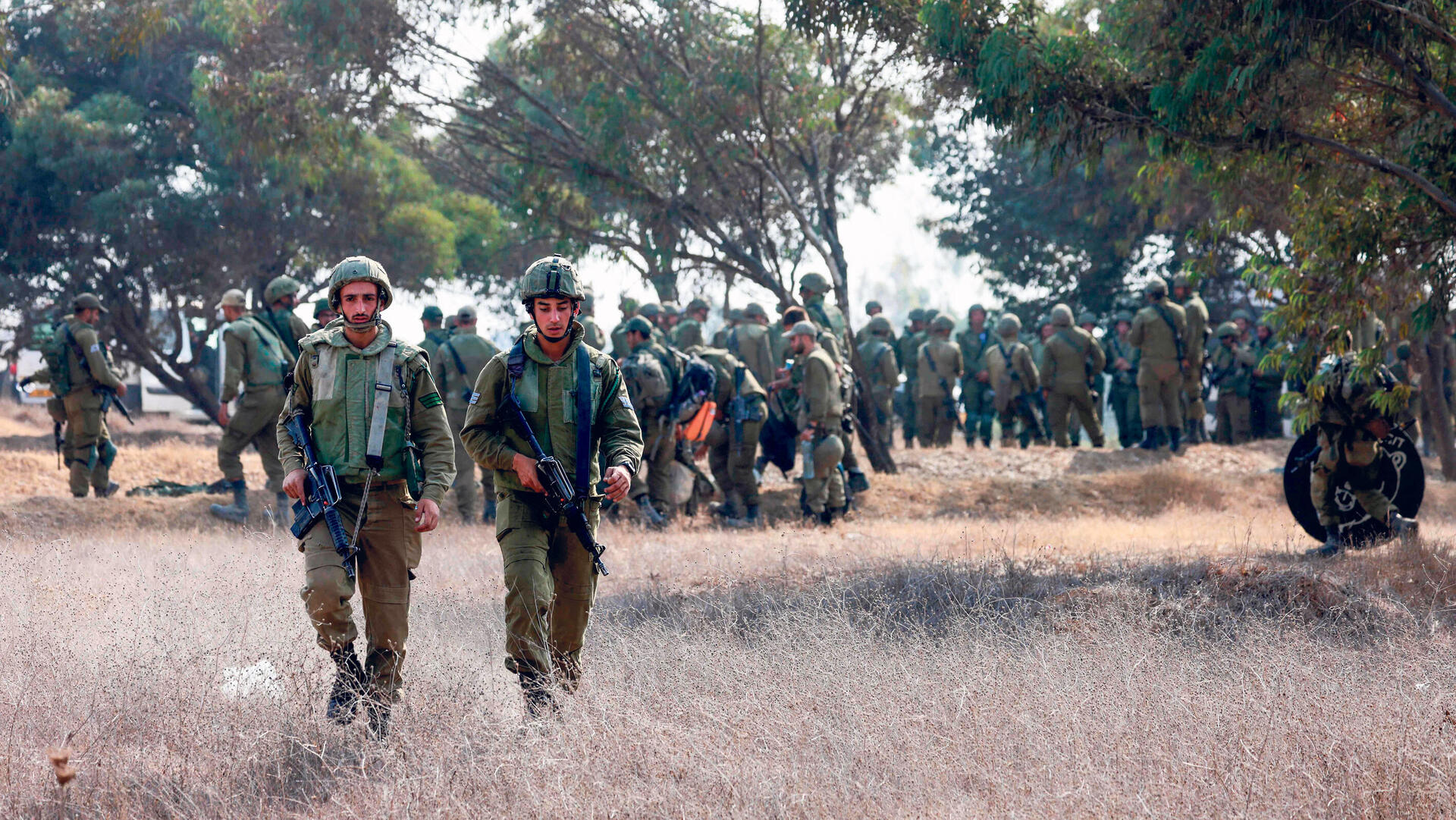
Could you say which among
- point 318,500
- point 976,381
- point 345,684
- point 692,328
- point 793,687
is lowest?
point 793,687

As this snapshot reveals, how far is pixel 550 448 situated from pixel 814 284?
7.55 m

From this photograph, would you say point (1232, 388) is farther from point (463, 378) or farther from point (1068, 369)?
point (463, 378)

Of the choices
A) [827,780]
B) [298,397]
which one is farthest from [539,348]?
[827,780]

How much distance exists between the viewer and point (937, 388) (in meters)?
15.5

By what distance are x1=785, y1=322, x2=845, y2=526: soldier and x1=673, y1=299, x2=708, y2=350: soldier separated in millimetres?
2695

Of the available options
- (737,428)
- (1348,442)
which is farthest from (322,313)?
(1348,442)

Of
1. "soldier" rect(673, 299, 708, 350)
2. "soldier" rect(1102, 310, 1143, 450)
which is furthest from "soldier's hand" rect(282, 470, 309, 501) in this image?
"soldier" rect(1102, 310, 1143, 450)

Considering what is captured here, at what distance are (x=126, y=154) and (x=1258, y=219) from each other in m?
15.0

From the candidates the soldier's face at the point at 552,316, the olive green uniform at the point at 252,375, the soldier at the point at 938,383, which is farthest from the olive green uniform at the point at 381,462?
the soldier at the point at 938,383

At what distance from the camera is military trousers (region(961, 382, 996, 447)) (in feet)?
53.3

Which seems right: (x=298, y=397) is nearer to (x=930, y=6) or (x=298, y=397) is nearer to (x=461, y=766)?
(x=461, y=766)

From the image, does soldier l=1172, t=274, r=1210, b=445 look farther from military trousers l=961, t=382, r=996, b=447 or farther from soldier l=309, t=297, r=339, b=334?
soldier l=309, t=297, r=339, b=334

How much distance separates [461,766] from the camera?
3.93 m

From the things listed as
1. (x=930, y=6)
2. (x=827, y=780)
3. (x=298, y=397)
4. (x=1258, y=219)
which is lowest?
(x=827, y=780)
